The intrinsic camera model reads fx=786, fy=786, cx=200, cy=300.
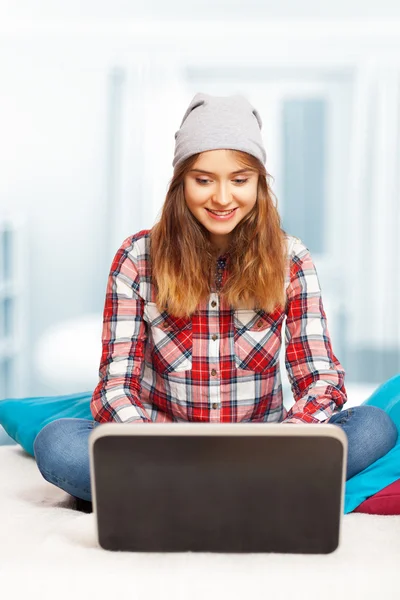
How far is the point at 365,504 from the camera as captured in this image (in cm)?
155

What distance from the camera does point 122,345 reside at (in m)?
1.74

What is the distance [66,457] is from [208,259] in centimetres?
53

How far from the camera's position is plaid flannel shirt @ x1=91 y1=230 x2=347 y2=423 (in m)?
1.75

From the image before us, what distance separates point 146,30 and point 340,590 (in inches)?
198

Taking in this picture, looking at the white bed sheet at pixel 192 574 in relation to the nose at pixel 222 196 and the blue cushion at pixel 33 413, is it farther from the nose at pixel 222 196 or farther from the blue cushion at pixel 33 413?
the blue cushion at pixel 33 413

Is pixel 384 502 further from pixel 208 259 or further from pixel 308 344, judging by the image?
pixel 208 259

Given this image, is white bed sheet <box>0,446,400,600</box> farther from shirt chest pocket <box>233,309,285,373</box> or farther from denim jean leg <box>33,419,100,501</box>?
shirt chest pocket <box>233,309,285,373</box>

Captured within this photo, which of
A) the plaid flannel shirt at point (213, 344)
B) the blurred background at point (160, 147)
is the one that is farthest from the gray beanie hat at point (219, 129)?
the blurred background at point (160, 147)

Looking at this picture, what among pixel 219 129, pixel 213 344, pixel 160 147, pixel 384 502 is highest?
pixel 160 147

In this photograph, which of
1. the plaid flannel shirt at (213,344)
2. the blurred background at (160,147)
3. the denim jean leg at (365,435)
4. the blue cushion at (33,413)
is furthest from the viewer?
the blurred background at (160,147)

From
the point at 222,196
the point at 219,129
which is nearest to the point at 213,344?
the point at 222,196

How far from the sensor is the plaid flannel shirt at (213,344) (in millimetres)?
1749

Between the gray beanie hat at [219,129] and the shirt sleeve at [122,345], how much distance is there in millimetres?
291

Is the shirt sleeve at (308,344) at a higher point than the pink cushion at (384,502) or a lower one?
higher
